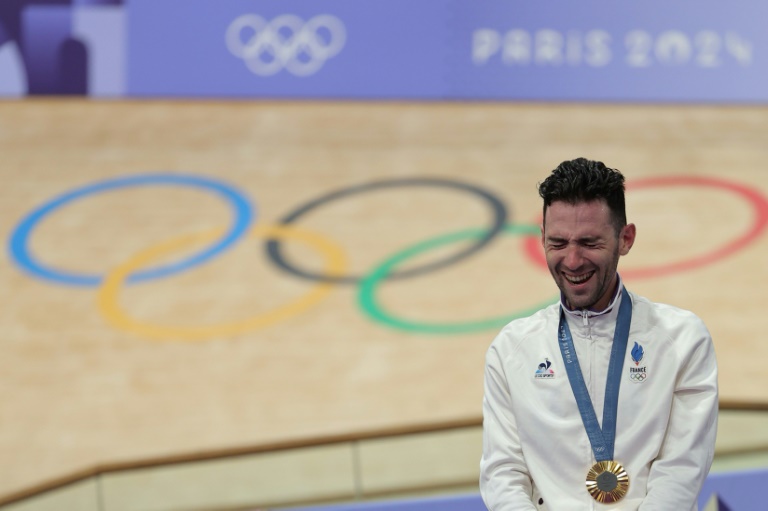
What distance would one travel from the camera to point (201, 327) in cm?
535

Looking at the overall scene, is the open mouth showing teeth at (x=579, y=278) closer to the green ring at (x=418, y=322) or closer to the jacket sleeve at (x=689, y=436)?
the jacket sleeve at (x=689, y=436)

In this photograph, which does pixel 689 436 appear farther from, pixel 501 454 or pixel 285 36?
pixel 285 36

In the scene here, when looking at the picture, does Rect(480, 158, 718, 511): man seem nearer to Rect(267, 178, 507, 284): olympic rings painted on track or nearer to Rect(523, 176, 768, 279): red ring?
Rect(523, 176, 768, 279): red ring

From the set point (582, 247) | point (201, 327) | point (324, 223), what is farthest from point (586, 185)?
point (324, 223)

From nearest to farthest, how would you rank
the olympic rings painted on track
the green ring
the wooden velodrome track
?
the wooden velodrome track, the green ring, the olympic rings painted on track

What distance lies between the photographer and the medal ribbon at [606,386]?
1669 mm

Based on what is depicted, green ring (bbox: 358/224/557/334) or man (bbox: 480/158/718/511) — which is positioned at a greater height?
man (bbox: 480/158/718/511)

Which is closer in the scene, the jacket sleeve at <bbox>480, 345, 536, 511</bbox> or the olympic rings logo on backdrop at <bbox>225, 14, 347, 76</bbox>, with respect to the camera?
the jacket sleeve at <bbox>480, 345, 536, 511</bbox>

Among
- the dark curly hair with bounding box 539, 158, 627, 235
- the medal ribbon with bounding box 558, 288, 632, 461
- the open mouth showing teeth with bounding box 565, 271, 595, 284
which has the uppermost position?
the dark curly hair with bounding box 539, 158, 627, 235

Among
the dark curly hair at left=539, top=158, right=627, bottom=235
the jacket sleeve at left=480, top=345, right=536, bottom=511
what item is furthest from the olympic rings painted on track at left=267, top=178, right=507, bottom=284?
the dark curly hair at left=539, top=158, right=627, bottom=235

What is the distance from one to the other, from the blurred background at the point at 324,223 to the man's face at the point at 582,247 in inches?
60.2

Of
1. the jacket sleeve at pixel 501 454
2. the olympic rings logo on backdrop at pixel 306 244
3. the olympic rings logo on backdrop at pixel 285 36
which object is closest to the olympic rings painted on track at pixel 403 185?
the olympic rings logo on backdrop at pixel 306 244

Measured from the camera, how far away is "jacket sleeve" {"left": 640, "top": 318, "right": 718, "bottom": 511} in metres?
1.63

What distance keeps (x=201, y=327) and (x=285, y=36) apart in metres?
2.38
